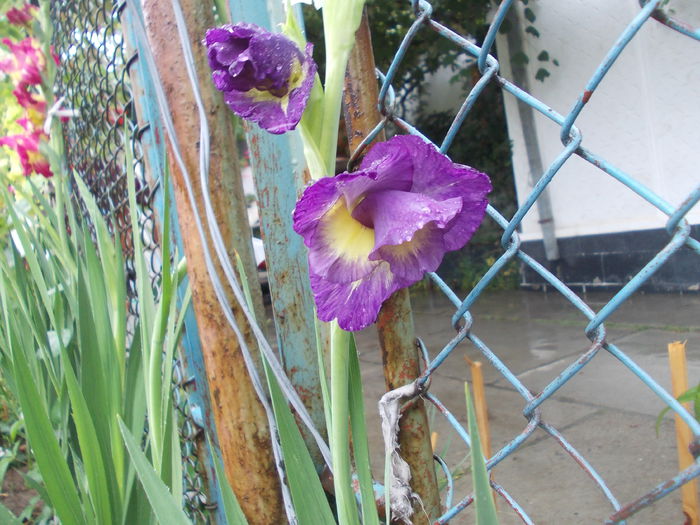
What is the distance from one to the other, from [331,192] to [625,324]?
4279 mm

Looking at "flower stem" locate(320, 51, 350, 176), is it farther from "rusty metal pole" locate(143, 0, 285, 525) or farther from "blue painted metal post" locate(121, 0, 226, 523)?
"blue painted metal post" locate(121, 0, 226, 523)

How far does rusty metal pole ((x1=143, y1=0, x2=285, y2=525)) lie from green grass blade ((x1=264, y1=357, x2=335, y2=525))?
0.28m

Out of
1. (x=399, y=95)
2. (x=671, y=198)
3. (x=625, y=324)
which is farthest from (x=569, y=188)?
(x=399, y=95)

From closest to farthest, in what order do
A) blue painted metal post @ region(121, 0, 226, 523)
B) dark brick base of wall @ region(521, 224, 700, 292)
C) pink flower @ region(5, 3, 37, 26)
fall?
blue painted metal post @ region(121, 0, 226, 523) < pink flower @ region(5, 3, 37, 26) < dark brick base of wall @ region(521, 224, 700, 292)

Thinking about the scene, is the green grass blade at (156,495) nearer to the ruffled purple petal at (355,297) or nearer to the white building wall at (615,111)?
the ruffled purple petal at (355,297)

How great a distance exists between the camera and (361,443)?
0.66 m

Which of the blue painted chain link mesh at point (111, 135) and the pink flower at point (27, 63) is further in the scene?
the pink flower at point (27, 63)

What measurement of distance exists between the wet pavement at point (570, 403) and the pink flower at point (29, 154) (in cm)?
142

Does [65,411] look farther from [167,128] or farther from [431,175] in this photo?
[431,175]

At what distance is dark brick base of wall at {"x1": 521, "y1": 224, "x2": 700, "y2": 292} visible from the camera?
4.69 metres

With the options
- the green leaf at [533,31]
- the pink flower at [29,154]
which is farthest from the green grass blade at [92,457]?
the green leaf at [533,31]

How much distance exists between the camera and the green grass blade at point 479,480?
1.62 ft

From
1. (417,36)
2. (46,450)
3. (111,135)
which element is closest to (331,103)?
(46,450)

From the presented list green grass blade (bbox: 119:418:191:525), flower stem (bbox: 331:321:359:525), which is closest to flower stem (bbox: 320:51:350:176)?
flower stem (bbox: 331:321:359:525)
